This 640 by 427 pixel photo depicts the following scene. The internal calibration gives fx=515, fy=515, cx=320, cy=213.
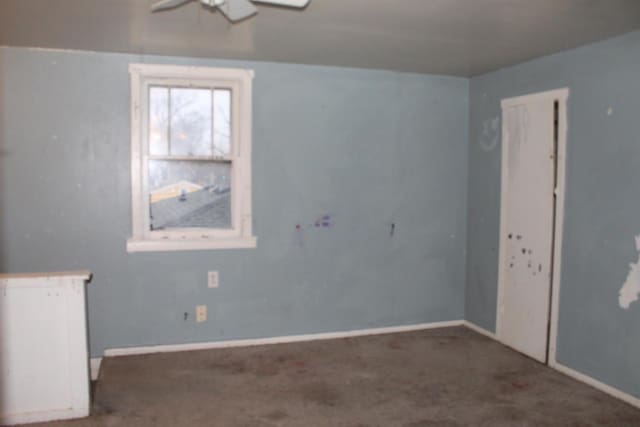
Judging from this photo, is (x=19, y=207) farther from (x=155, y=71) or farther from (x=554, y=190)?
(x=554, y=190)

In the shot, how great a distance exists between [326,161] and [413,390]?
191 cm

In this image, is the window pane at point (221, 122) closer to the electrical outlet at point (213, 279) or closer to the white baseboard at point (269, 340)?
the electrical outlet at point (213, 279)

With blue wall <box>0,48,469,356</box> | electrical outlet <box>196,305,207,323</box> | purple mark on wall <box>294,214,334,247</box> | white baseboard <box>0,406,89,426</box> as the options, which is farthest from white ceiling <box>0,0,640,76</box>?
white baseboard <box>0,406,89,426</box>

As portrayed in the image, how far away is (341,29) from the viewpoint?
124 inches

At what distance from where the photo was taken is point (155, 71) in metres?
3.84

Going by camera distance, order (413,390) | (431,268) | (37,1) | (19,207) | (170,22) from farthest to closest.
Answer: (431,268)
(19,207)
(413,390)
(170,22)
(37,1)

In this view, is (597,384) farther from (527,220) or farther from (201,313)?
(201,313)

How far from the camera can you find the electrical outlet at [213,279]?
406 centimetres

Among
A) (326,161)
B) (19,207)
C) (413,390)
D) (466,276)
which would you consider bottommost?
(413,390)

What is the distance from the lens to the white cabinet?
9.30ft

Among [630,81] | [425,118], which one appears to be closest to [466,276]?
[425,118]

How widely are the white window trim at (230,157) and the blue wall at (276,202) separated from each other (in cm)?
7

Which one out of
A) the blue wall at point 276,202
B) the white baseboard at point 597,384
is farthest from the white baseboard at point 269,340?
the white baseboard at point 597,384

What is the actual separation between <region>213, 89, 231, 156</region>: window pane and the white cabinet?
1.54 metres
